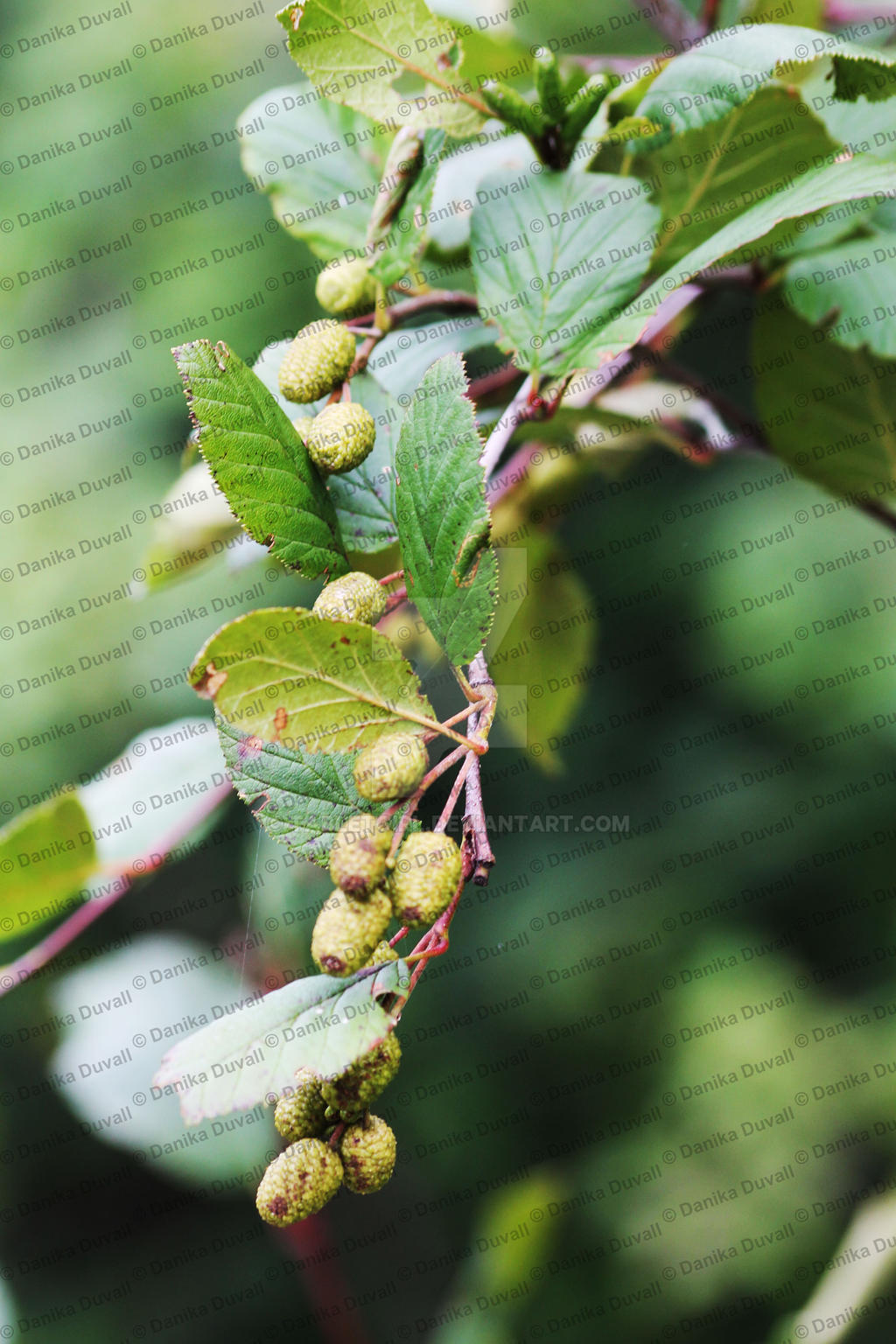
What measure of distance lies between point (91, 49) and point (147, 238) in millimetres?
276

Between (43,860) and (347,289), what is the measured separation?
0.43m

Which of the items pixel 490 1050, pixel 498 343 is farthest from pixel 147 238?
pixel 490 1050

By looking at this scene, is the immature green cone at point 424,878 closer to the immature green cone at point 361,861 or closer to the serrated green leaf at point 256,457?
the immature green cone at point 361,861

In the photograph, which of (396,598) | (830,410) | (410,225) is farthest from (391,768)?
(830,410)

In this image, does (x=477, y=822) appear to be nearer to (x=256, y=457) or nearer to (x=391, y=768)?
(x=391, y=768)

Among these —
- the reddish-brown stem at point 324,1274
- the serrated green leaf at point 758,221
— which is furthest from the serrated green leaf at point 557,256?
the reddish-brown stem at point 324,1274

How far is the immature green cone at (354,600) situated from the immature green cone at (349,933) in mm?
110

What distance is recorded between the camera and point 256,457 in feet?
1.37

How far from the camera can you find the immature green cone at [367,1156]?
37 centimetres

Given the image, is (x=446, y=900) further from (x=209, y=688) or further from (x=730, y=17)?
(x=730, y=17)

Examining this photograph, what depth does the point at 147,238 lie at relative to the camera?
4.33 ft

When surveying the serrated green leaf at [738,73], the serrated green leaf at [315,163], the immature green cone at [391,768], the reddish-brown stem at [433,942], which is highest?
the serrated green leaf at [315,163]

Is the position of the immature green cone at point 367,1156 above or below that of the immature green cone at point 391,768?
below

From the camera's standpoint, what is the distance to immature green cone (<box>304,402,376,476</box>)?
443mm
